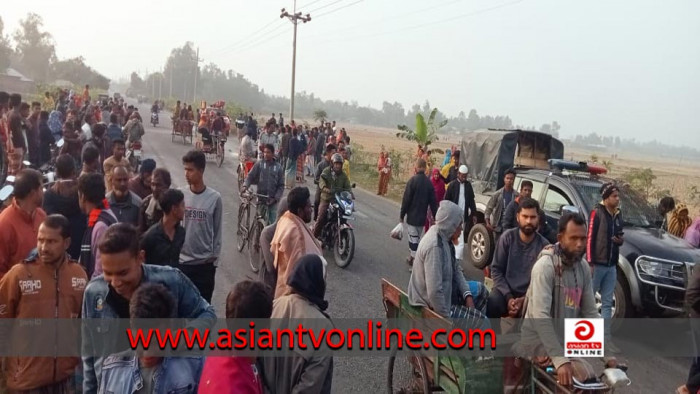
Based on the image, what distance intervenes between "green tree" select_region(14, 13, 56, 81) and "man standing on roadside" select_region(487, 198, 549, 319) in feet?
376

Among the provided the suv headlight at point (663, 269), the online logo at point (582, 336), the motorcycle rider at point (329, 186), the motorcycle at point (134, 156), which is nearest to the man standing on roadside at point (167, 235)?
the online logo at point (582, 336)

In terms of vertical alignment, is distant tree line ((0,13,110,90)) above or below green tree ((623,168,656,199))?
above

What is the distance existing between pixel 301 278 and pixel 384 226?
9976 millimetres

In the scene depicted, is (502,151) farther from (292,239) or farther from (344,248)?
(292,239)

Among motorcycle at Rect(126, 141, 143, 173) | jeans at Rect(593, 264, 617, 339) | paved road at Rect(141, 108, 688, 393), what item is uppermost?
motorcycle at Rect(126, 141, 143, 173)

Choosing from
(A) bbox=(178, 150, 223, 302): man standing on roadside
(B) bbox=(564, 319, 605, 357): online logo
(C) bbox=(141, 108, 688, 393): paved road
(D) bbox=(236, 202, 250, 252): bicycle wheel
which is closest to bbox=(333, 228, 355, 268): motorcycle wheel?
(C) bbox=(141, 108, 688, 393): paved road

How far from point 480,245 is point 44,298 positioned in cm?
800

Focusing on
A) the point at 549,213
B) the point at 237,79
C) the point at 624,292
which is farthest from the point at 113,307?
the point at 237,79

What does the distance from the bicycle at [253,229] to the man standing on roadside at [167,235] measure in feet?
12.4

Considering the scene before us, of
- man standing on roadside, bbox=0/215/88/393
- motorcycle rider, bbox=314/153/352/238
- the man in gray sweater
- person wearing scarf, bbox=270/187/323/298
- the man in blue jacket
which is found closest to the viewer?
the man in blue jacket

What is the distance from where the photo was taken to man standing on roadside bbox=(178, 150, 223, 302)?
497 cm

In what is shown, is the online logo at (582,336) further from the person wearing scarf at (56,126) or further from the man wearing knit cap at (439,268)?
the person wearing scarf at (56,126)

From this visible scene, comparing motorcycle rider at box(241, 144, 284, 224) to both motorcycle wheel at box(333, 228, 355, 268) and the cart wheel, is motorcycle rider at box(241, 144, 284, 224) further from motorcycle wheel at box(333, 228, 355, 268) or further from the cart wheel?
the cart wheel

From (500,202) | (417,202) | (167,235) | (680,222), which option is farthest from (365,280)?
(680,222)
